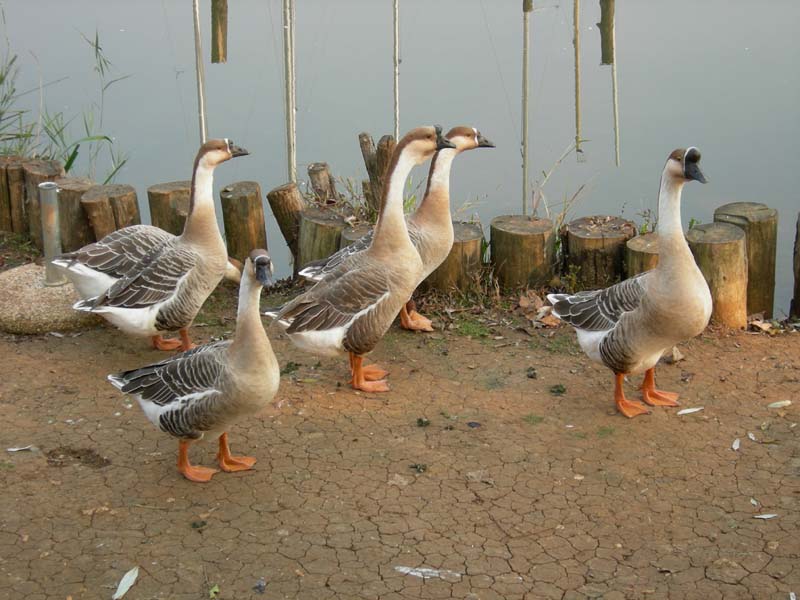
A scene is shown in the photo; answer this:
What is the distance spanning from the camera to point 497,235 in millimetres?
7426

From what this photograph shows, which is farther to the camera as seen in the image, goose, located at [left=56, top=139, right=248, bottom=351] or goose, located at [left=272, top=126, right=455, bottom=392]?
goose, located at [left=56, top=139, right=248, bottom=351]

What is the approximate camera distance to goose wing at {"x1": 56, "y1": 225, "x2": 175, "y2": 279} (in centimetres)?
666

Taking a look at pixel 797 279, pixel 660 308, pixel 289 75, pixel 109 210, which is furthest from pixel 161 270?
pixel 797 279

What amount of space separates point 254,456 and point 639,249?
11.0 ft

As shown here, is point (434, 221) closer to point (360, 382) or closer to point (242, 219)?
point (360, 382)

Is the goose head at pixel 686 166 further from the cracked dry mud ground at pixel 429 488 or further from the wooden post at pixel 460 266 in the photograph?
the wooden post at pixel 460 266

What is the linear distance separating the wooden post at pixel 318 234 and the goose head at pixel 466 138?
130 centimetres

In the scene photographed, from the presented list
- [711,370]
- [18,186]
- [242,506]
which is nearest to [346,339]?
[242,506]

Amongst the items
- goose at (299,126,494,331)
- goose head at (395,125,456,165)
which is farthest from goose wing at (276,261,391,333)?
goose head at (395,125,456,165)

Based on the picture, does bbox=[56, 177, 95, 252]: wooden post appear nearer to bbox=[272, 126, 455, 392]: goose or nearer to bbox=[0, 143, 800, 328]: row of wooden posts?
bbox=[0, 143, 800, 328]: row of wooden posts

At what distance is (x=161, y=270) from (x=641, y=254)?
3.51 meters

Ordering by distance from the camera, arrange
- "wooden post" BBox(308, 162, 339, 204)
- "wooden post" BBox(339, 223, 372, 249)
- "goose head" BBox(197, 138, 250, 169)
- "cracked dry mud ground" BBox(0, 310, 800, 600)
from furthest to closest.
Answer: "wooden post" BBox(308, 162, 339, 204) < "wooden post" BBox(339, 223, 372, 249) < "goose head" BBox(197, 138, 250, 169) < "cracked dry mud ground" BBox(0, 310, 800, 600)

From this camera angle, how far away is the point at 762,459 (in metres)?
5.20

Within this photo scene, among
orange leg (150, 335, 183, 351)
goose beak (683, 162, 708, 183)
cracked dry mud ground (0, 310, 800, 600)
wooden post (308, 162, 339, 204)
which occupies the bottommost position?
cracked dry mud ground (0, 310, 800, 600)
